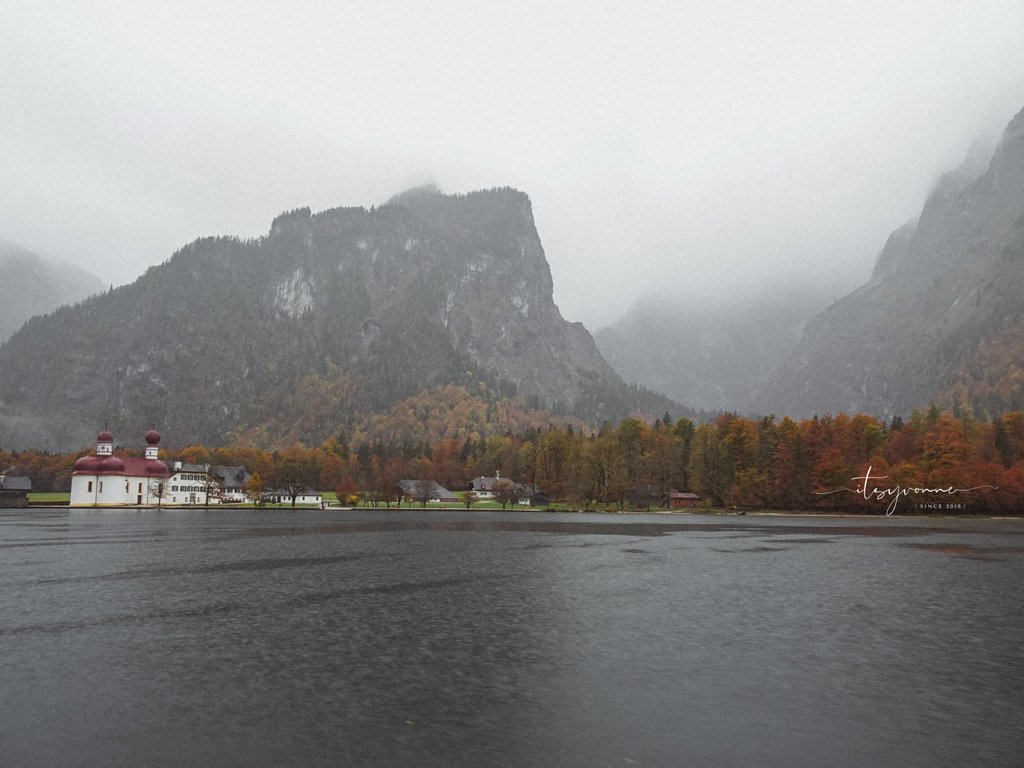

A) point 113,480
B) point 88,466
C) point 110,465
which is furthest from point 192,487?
point 88,466

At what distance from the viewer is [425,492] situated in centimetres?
18175

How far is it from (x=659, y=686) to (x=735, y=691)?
2.18 m

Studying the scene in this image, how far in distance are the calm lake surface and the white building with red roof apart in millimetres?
132350

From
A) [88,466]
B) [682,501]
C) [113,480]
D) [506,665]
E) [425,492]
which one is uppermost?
[88,466]

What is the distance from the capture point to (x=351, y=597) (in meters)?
36.7

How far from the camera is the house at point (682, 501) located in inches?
6775

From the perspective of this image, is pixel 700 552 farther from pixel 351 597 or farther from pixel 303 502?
pixel 303 502

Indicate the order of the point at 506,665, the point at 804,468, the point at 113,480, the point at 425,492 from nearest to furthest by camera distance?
the point at 506,665
the point at 804,468
the point at 113,480
the point at 425,492

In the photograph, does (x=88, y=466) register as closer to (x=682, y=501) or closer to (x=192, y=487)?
(x=192, y=487)

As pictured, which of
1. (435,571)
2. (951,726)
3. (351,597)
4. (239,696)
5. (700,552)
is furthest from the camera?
(700,552)

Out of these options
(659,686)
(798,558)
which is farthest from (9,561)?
(798,558)

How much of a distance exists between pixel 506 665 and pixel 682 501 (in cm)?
15654

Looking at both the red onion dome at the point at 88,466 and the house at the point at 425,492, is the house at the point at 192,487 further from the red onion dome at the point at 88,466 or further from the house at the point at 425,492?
the house at the point at 425,492

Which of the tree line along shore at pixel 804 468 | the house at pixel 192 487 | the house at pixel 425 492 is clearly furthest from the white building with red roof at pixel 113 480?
the house at pixel 425 492
